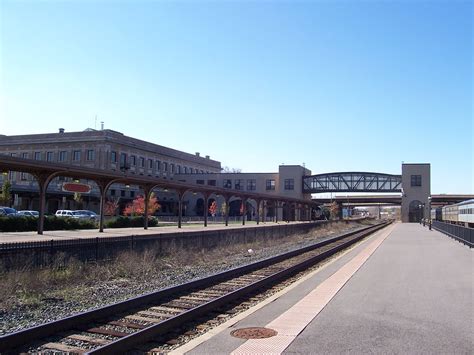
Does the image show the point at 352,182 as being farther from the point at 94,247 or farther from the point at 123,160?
the point at 94,247

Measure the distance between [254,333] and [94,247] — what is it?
9.88m

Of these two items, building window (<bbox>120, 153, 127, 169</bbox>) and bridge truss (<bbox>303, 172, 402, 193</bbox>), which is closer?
building window (<bbox>120, 153, 127, 169</bbox>)

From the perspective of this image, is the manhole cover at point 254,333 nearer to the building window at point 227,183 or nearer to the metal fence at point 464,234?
the metal fence at point 464,234

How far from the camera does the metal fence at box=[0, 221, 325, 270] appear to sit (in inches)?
494

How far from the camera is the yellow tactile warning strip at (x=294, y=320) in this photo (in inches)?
247

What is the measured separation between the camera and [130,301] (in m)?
8.64

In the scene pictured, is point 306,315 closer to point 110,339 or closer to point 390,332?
point 390,332

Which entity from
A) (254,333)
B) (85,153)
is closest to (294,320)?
(254,333)

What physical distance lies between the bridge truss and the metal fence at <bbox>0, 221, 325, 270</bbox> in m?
82.0

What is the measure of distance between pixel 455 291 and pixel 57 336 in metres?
9.01

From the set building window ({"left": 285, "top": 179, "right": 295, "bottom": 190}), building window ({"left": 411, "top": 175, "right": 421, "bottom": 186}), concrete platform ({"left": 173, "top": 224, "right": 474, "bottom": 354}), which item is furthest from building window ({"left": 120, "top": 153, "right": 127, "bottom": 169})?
concrete platform ({"left": 173, "top": 224, "right": 474, "bottom": 354})

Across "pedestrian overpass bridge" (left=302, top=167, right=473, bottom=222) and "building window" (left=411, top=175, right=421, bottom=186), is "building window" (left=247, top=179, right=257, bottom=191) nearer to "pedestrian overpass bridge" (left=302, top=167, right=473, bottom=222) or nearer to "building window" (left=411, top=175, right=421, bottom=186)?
"pedestrian overpass bridge" (left=302, top=167, right=473, bottom=222)

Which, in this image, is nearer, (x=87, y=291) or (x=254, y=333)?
(x=254, y=333)

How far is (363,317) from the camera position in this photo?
321 inches
